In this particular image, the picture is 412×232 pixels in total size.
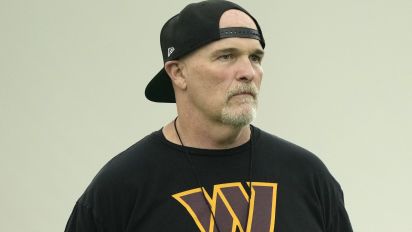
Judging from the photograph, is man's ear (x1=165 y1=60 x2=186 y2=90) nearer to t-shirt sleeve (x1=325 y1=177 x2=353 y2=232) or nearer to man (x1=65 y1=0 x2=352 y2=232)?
man (x1=65 y1=0 x2=352 y2=232)

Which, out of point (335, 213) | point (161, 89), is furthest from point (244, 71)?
point (335, 213)

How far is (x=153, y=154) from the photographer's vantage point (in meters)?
1.96

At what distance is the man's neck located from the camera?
74.6 inches

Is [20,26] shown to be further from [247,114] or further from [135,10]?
[247,114]

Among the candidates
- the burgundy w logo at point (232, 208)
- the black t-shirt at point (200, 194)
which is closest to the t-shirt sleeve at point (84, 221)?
the black t-shirt at point (200, 194)

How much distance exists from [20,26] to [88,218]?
5.48 ft

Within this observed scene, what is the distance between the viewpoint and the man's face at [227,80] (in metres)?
1.84

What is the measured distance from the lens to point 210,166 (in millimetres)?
1905

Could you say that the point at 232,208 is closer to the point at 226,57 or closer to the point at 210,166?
the point at 210,166

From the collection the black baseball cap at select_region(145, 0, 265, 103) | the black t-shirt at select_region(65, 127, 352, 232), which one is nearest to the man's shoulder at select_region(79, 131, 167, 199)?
the black t-shirt at select_region(65, 127, 352, 232)

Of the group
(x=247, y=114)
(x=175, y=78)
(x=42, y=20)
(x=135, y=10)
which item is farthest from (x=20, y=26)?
(x=247, y=114)

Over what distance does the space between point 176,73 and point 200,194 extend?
342mm

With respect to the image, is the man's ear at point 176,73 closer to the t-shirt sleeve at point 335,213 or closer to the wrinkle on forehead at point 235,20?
the wrinkle on forehead at point 235,20

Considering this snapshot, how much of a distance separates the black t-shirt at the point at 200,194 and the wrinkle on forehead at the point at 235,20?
33 centimetres
